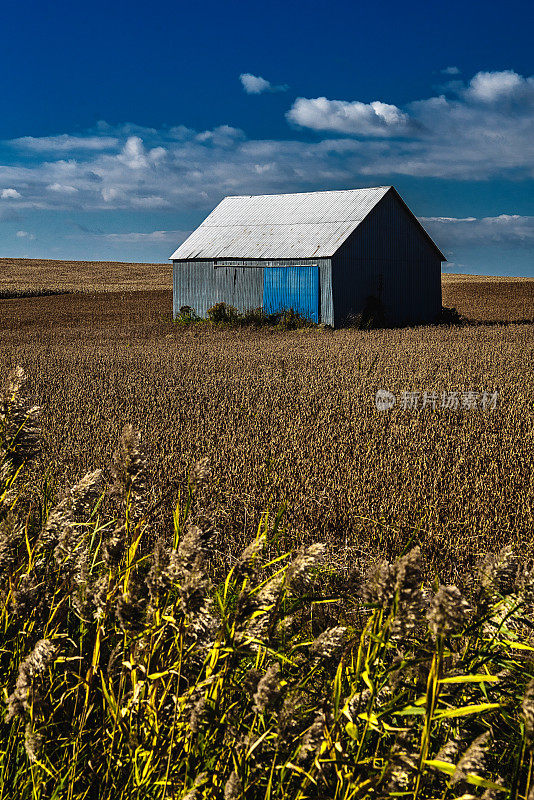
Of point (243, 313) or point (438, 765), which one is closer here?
point (438, 765)

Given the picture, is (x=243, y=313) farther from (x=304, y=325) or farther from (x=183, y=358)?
(x=183, y=358)

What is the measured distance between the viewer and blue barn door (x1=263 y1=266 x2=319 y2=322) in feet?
73.7

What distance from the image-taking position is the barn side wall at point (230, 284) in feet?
73.3

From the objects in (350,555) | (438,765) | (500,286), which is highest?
(500,286)

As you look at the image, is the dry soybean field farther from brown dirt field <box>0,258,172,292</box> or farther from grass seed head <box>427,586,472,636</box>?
brown dirt field <box>0,258,172,292</box>

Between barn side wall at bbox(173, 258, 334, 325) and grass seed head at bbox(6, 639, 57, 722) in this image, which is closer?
grass seed head at bbox(6, 639, 57, 722)

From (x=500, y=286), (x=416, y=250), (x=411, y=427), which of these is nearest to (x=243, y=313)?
(x=416, y=250)

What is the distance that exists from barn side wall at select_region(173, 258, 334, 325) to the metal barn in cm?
4

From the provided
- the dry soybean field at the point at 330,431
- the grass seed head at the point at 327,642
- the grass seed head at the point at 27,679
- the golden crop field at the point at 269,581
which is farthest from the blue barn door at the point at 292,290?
the grass seed head at the point at 27,679

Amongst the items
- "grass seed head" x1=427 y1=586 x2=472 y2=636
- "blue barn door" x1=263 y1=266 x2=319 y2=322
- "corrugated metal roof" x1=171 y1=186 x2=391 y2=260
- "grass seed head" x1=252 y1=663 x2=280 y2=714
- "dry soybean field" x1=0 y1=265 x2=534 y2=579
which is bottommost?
"dry soybean field" x1=0 y1=265 x2=534 y2=579

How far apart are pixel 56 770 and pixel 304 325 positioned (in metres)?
21.1

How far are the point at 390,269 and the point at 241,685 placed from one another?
23768 mm

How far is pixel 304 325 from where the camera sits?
22.6m

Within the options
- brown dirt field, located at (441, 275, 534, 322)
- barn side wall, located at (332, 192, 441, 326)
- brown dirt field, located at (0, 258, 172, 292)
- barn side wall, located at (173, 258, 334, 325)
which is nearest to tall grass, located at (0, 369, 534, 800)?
barn side wall, located at (173, 258, 334, 325)
